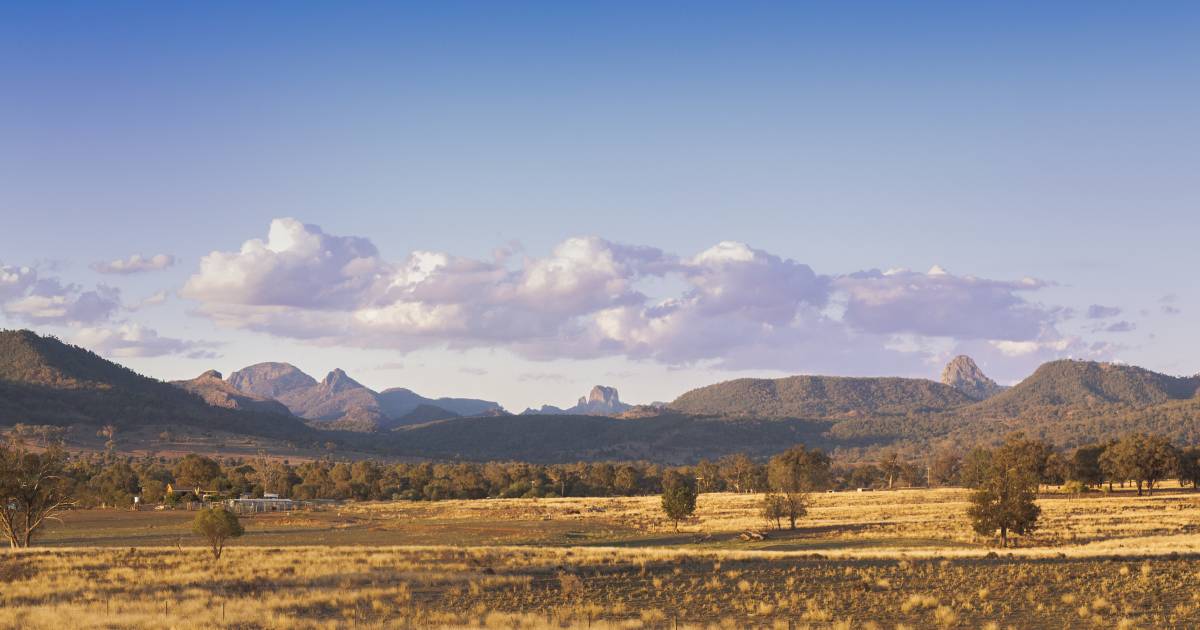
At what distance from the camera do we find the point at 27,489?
5738 centimetres

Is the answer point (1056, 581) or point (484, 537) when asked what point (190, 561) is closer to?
point (484, 537)

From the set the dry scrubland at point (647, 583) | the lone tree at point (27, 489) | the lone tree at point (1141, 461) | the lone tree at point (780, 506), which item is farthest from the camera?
the lone tree at point (1141, 461)

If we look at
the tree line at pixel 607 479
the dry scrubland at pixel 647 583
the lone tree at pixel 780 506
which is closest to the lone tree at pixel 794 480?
the lone tree at pixel 780 506

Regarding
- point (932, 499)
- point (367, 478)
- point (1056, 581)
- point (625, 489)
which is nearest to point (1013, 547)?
point (1056, 581)

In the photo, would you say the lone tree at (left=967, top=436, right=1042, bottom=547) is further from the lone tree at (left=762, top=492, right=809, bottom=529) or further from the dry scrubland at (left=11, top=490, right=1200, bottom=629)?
the lone tree at (left=762, top=492, right=809, bottom=529)

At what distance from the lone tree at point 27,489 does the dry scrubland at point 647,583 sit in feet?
16.8

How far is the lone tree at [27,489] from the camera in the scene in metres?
56.2

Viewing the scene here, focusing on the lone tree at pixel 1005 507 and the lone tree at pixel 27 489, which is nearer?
the lone tree at pixel 27 489

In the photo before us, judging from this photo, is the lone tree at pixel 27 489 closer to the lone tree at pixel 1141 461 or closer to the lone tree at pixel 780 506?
the lone tree at pixel 780 506

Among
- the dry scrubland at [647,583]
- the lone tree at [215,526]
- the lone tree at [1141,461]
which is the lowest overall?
the dry scrubland at [647,583]

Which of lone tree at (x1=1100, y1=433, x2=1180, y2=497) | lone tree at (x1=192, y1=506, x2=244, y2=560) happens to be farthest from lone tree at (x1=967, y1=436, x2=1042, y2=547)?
lone tree at (x1=1100, y1=433, x2=1180, y2=497)

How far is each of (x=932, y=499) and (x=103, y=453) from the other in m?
155

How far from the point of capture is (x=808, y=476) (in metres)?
95.5

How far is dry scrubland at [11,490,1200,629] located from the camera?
1167 inches
